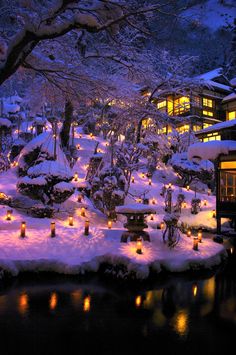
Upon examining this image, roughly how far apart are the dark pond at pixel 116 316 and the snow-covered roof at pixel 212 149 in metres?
6.96

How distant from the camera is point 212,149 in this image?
1527 cm

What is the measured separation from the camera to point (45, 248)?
34.2 ft

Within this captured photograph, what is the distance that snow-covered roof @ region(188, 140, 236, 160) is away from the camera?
15.0m

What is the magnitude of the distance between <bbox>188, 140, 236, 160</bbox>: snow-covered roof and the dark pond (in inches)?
274

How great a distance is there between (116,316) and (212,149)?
10436 mm

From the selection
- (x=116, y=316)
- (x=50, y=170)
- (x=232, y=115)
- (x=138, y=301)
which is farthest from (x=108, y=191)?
(x=232, y=115)

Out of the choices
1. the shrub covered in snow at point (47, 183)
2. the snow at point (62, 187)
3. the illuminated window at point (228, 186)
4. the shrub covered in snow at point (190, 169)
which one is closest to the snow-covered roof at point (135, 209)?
the snow at point (62, 187)

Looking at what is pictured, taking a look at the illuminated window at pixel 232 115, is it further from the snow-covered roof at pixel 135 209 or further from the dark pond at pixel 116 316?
the dark pond at pixel 116 316

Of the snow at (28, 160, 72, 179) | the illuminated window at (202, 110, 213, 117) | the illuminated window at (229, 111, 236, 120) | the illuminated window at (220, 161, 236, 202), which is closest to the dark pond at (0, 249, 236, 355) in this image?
the snow at (28, 160, 72, 179)

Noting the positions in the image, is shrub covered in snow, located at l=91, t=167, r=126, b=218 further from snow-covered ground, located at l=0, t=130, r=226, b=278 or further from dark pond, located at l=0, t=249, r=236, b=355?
dark pond, located at l=0, t=249, r=236, b=355

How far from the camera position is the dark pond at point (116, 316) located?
539 cm

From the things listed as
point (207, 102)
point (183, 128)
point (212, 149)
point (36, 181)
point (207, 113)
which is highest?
point (207, 102)

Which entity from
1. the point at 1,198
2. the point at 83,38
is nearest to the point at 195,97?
the point at 1,198

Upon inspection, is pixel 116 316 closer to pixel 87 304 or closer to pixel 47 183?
pixel 87 304
